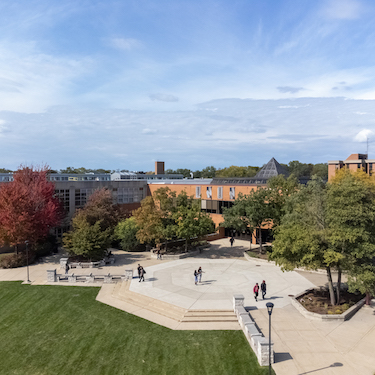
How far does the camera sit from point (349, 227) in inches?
805

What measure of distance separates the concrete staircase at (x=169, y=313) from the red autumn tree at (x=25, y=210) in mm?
13635

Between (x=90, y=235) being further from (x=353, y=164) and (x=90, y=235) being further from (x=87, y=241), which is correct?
(x=353, y=164)

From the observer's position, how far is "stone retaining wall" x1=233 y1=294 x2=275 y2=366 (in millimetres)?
16156

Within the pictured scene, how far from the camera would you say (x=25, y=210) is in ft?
112

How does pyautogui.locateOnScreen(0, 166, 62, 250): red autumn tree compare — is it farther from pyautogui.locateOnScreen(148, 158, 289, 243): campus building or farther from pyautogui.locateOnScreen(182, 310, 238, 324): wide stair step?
pyautogui.locateOnScreen(182, 310, 238, 324): wide stair step

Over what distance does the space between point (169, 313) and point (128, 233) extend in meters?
19.6

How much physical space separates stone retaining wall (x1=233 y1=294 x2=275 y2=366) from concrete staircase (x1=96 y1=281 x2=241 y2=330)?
0.67 m

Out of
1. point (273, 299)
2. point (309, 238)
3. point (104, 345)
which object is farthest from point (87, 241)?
point (309, 238)

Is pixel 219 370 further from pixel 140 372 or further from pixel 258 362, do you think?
pixel 140 372

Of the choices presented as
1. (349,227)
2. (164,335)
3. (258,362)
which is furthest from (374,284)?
(164,335)

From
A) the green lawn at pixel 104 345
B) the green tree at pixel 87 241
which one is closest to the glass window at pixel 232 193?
the green tree at pixel 87 241

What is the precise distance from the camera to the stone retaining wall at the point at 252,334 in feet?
53.0

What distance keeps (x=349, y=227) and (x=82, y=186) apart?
125ft

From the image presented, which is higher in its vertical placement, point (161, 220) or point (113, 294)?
point (161, 220)
